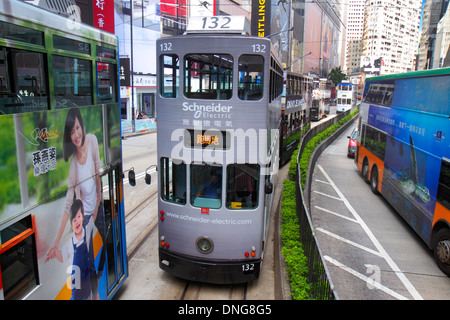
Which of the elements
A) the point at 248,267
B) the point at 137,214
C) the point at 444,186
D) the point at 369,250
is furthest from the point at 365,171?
the point at 248,267

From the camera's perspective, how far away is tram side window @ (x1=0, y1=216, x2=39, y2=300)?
11.7 feet

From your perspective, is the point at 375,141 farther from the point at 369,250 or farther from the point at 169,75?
the point at 169,75

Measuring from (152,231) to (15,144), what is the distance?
7.21 metres

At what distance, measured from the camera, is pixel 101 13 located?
1053 inches

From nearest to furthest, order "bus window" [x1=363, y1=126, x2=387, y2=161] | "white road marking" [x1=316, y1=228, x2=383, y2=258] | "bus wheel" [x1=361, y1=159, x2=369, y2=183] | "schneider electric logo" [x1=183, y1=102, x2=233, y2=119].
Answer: "schneider electric logo" [x1=183, y1=102, x2=233, y2=119] → "white road marking" [x1=316, y1=228, x2=383, y2=258] → "bus window" [x1=363, y1=126, x2=387, y2=161] → "bus wheel" [x1=361, y1=159, x2=369, y2=183]

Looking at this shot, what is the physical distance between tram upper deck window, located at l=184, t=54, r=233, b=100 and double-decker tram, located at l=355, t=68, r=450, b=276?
557cm

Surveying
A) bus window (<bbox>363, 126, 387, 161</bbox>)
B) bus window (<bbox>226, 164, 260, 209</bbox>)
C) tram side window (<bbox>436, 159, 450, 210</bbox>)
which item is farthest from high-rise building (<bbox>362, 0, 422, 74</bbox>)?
bus window (<bbox>226, 164, 260, 209</bbox>)

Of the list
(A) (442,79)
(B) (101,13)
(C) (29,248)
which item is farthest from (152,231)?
(B) (101,13)

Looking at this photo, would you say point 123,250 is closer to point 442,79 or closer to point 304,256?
point 304,256

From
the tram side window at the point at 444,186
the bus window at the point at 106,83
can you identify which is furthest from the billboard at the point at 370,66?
the bus window at the point at 106,83

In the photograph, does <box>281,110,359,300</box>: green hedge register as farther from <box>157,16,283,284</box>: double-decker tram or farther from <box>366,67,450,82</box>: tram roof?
<box>366,67,450,82</box>: tram roof

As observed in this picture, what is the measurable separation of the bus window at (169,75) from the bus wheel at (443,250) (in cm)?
683

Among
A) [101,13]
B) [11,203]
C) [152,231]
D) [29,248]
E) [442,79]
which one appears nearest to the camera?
[11,203]

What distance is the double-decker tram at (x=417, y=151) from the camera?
9.01 m
